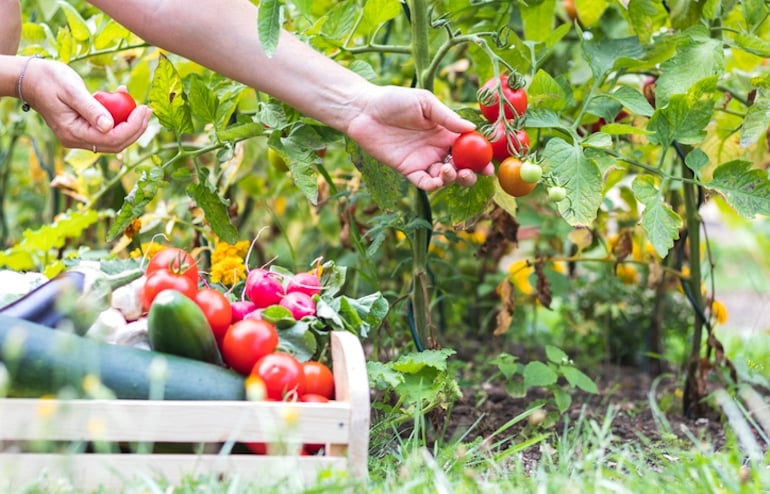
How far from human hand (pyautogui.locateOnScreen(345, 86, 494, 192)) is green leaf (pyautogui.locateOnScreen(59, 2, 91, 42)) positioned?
913mm

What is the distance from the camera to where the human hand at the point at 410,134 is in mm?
1814

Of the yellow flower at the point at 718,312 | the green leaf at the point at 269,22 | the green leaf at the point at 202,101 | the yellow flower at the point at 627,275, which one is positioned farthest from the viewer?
the yellow flower at the point at 627,275

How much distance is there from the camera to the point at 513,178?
182 cm

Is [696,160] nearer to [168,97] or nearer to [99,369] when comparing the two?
[168,97]

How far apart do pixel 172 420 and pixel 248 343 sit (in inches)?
8.4

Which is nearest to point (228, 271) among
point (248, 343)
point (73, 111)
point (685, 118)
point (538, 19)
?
point (73, 111)

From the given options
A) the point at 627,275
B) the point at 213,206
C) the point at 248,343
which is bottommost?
the point at 627,275

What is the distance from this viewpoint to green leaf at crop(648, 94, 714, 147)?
1.91 metres

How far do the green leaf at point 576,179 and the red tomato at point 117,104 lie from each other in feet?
2.86

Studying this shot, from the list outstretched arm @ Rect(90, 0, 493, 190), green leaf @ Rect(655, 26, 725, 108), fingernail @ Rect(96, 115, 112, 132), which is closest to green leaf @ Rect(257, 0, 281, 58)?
outstretched arm @ Rect(90, 0, 493, 190)

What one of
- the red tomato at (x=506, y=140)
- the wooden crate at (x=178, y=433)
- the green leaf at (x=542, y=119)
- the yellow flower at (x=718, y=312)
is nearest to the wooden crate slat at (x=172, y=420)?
the wooden crate at (x=178, y=433)

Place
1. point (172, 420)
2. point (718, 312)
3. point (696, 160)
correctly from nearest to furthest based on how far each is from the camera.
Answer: point (172, 420) → point (696, 160) → point (718, 312)

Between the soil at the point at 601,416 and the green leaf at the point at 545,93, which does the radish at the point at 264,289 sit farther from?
the green leaf at the point at 545,93

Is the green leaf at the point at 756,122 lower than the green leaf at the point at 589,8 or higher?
lower
